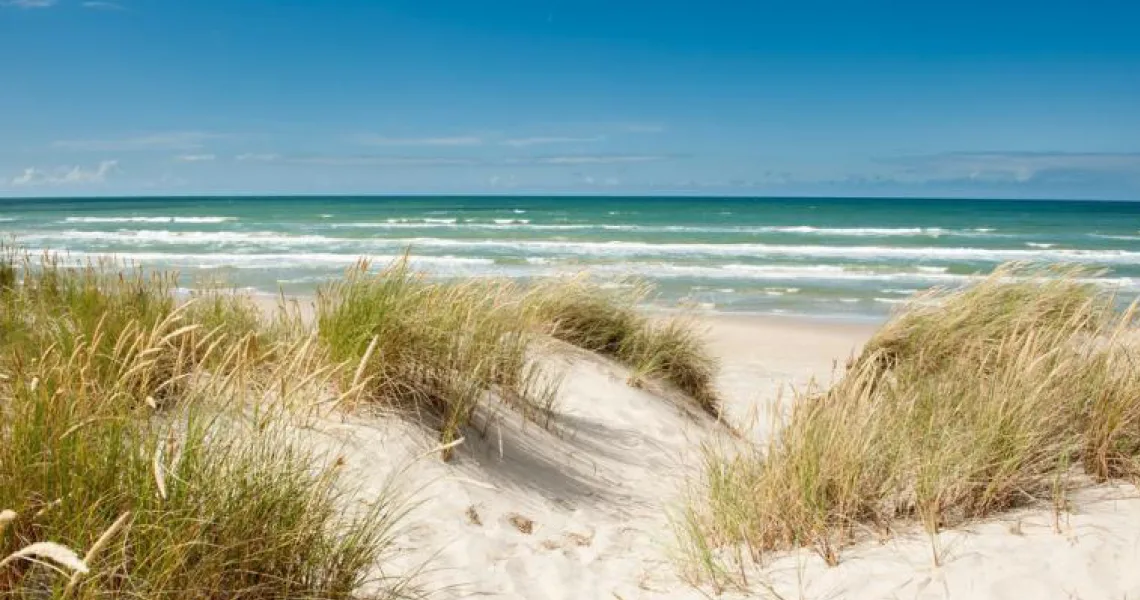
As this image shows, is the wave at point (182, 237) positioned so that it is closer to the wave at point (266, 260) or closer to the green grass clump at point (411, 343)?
the wave at point (266, 260)

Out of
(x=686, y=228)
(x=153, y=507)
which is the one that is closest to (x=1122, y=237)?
(x=686, y=228)

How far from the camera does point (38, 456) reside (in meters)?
2.66

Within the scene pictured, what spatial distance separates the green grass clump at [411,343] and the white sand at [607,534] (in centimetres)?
22

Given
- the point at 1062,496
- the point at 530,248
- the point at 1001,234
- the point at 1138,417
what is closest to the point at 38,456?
the point at 1062,496

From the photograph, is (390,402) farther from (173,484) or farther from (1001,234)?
(1001,234)

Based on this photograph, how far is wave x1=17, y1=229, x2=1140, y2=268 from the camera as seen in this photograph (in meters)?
30.9

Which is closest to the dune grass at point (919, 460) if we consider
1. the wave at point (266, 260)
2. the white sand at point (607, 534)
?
the white sand at point (607, 534)

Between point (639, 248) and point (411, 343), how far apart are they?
29045 mm

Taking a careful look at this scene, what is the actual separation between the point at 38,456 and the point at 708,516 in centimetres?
285

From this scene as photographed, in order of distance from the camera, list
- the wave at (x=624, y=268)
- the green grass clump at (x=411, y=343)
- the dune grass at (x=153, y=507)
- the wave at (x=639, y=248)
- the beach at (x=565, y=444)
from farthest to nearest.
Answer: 1. the wave at (x=639, y=248)
2. the wave at (x=624, y=268)
3. the green grass clump at (x=411, y=343)
4. the beach at (x=565, y=444)
5. the dune grass at (x=153, y=507)

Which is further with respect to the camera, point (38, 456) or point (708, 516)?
point (708, 516)

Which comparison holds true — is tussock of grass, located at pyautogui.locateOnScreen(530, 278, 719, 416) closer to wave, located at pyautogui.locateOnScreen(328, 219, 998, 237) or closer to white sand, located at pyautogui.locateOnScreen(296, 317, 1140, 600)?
white sand, located at pyautogui.locateOnScreen(296, 317, 1140, 600)

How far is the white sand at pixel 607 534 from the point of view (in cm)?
365

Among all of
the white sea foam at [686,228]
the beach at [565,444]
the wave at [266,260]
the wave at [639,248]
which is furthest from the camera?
the white sea foam at [686,228]
